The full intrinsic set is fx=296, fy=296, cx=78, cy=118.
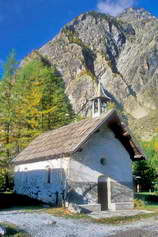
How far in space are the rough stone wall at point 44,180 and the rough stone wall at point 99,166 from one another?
927 mm

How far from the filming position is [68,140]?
23.0 metres

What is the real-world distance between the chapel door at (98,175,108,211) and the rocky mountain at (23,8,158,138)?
247ft

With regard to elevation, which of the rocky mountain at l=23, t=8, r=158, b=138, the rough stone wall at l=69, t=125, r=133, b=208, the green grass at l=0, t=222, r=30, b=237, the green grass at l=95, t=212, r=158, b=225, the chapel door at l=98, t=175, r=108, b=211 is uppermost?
the rocky mountain at l=23, t=8, r=158, b=138

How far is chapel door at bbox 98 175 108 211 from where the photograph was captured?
22375mm

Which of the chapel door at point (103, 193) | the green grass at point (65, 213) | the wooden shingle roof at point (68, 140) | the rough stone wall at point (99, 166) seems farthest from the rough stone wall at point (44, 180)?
the chapel door at point (103, 193)

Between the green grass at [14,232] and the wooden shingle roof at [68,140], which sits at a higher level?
the wooden shingle roof at [68,140]

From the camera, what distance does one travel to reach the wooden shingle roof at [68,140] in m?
21.2

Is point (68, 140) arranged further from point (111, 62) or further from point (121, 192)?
point (111, 62)

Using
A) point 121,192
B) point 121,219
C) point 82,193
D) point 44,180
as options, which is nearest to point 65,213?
point 82,193

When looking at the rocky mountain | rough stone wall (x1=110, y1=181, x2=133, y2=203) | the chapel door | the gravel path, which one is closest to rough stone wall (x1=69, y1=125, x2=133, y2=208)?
rough stone wall (x1=110, y1=181, x2=133, y2=203)

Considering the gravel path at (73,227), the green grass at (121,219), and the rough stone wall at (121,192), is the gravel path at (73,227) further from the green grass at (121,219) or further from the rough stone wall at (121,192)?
the rough stone wall at (121,192)

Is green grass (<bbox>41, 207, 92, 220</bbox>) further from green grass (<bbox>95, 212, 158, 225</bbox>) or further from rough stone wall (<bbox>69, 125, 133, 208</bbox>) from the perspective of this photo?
rough stone wall (<bbox>69, 125, 133, 208</bbox>)

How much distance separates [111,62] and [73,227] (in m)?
124

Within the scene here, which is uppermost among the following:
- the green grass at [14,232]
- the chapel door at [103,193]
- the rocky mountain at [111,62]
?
the rocky mountain at [111,62]
